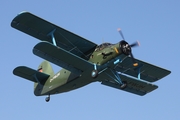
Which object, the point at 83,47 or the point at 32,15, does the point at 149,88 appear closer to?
the point at 83,47

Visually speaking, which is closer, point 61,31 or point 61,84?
point 61,31

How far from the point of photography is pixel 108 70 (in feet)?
86.2

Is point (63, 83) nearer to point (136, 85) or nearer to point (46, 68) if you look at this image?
point (46, 68)

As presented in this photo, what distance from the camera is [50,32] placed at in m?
25.7

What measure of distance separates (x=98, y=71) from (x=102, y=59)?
0.94 metres

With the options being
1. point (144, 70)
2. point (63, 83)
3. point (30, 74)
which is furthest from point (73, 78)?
point (144, 70)

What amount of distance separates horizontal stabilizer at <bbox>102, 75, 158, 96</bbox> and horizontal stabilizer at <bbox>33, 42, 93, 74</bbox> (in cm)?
353

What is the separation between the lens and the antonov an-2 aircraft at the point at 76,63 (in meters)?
24.7

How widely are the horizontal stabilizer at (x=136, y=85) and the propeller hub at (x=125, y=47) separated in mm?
3940

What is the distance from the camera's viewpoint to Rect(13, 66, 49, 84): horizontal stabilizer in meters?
28.1

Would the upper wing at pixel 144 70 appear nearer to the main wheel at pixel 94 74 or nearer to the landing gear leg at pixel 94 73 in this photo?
the landing gear leg at pixel 94 73

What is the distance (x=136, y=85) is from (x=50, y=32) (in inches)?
314

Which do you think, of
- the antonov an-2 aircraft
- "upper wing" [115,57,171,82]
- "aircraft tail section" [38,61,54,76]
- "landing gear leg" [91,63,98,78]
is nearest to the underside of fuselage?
the antonov an-2 aircraft

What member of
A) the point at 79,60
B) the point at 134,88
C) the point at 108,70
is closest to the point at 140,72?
the point at 134,88
